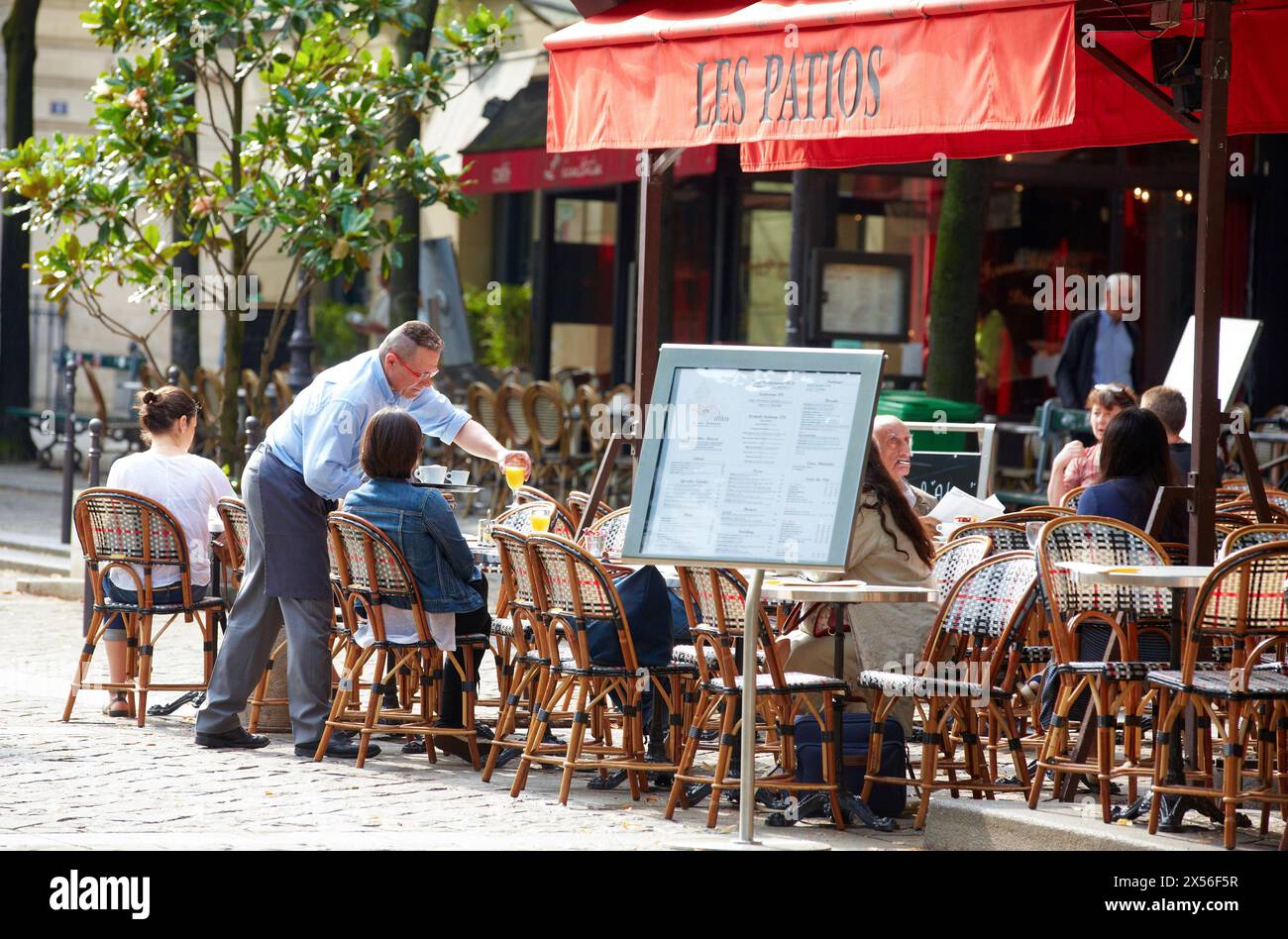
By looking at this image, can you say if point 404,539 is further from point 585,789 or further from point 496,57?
point 496,57

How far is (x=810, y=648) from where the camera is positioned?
287 inches

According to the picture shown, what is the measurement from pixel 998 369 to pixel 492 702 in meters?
10.5

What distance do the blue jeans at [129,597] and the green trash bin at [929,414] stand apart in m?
4.50

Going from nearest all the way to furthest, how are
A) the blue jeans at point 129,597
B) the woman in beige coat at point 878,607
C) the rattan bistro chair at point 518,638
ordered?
the woman in beige coat at point 878,607 → the rattan bistro chair at point 518,638 → the blue jeans at point 129,597

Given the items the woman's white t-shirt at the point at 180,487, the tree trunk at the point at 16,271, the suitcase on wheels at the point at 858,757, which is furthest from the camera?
the tree trunk at the point at 16,271

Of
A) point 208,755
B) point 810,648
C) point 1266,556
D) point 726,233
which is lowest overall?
point 208,755

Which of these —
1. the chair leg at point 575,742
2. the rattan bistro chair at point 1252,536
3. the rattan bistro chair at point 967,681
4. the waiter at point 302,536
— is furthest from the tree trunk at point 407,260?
the rattan bistro chair at point 1252,536

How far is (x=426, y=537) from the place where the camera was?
7938 millimetres

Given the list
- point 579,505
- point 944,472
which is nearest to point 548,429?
point 944,472

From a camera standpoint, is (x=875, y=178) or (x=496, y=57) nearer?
(x=496, y=57)

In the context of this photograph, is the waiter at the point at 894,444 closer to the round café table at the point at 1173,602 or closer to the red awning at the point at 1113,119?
the round café table at the point at 1173,602

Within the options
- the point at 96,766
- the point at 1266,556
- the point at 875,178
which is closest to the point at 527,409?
the point at 875,178

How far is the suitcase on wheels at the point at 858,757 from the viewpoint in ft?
22.8

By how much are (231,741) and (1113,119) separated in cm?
510
